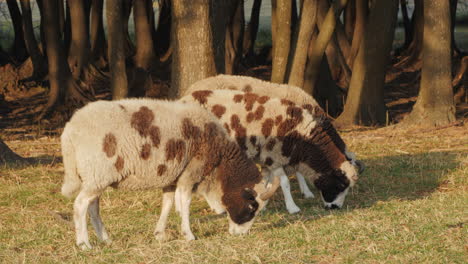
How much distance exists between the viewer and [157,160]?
309 inches

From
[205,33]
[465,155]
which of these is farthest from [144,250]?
[465,155]

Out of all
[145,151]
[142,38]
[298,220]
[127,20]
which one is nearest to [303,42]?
[298,220]

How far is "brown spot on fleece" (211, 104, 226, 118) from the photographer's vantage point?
9.88 metres

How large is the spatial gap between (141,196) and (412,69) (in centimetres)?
1972

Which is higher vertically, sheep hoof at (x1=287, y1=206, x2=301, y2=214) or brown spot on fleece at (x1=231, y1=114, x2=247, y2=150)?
brown spot on fleece at (x1=231, y1=114, x2=247, y2=150)

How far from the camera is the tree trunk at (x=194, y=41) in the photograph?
12.5 metres

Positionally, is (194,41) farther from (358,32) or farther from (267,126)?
(358,32)

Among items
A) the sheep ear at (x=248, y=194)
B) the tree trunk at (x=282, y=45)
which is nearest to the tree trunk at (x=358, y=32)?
the tree trunk at (x=282, y=45)

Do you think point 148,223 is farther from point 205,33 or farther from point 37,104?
point 37,104

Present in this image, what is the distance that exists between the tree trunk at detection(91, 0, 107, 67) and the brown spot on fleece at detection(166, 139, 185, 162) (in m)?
18.6

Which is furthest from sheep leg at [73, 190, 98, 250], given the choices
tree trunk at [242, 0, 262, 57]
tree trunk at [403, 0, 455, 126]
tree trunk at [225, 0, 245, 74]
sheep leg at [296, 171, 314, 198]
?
tree trunk at [242, 0, 262, 57]

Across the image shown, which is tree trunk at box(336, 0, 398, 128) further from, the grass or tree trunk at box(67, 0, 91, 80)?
tree trunk at box(67, 0, 91, 80)

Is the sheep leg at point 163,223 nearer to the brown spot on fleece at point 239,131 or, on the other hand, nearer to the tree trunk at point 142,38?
the brown spot on fleece at point 239,131

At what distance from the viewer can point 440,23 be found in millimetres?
16094
